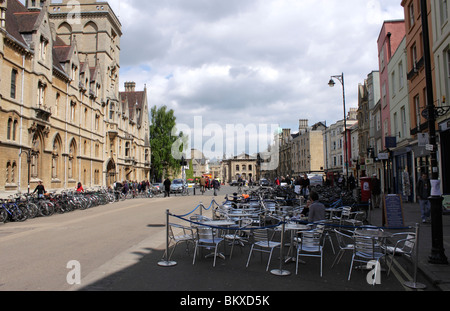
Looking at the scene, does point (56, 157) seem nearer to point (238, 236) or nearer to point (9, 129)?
point (9, 129)

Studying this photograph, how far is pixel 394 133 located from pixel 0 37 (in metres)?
27.4

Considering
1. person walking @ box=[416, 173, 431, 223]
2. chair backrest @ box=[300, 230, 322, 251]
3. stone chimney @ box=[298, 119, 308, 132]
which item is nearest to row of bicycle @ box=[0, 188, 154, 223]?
chair backrest @ box=[300, 230, 322, 251]

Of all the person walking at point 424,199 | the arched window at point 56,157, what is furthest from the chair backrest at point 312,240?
the arched window at point 56,157

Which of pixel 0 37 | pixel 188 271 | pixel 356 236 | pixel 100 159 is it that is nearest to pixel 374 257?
pixel 356 236

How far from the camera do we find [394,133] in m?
24.5

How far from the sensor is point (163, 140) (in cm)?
6381

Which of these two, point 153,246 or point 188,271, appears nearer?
point 188,271

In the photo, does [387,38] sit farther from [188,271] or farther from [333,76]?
[188,271]

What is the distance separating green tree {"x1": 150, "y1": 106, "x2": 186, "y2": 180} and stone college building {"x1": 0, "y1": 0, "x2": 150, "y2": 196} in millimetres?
5935

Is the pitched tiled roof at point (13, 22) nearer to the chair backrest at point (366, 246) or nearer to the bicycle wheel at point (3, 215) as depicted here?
the bicycle wheel at point (3, 215)

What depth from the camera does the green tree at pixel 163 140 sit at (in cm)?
6372

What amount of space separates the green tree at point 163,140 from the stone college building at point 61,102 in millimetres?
5935

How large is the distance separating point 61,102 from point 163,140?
33.4 meters
